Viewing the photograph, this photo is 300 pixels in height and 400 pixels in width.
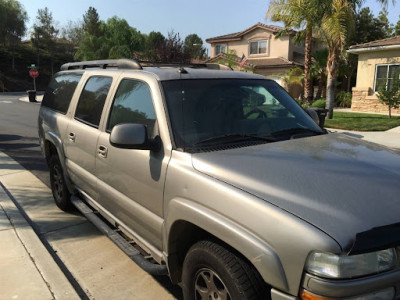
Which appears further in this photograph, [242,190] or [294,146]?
[294,146]

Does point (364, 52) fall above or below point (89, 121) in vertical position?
above

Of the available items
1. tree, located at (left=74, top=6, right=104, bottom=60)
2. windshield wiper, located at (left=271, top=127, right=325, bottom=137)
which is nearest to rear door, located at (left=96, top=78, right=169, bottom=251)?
windshield wiper, located at (left=271, top=127, right=325, bottom=137)

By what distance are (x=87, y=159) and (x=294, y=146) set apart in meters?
2.18

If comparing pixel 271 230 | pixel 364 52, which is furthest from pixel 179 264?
pixel 364 52

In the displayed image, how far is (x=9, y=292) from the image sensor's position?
10.3 ft

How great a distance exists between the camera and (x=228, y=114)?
9.93 feet

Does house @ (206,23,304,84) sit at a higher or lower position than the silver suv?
higher

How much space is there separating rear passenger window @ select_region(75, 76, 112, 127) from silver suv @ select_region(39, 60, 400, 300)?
16 mm

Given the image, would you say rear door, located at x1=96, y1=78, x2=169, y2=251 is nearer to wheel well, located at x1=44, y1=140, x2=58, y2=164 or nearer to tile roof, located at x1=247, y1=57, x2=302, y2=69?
wheel well, located at x1=44, y1=140, x2=58, y2=164

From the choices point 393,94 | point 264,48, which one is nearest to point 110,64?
point 393,94

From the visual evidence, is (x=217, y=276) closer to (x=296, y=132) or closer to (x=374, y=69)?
(x=296, y=132)

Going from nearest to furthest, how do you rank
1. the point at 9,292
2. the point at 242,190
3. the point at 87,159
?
the point at 242,190, the point at 9,292, the point at 87,159

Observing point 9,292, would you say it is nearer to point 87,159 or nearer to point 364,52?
point 87,159

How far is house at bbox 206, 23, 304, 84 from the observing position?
29.3m
